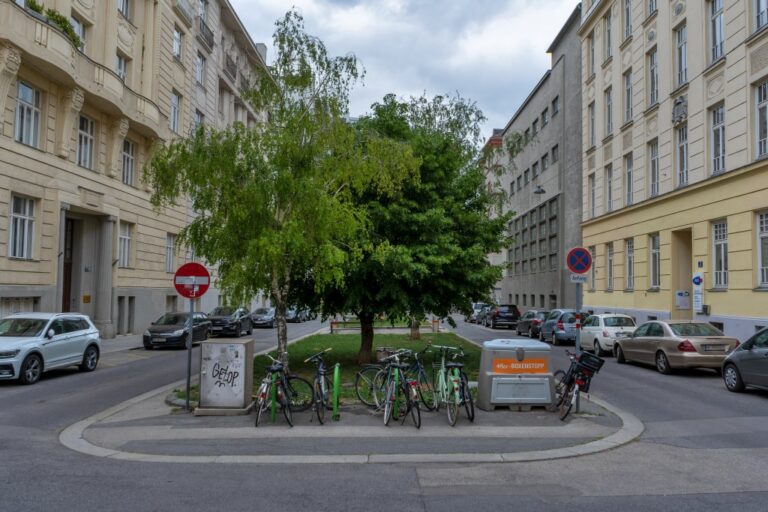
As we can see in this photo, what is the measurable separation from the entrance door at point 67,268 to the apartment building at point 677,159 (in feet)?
79.2

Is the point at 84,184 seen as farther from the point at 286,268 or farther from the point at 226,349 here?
the point at 226,349

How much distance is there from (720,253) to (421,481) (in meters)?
19.1

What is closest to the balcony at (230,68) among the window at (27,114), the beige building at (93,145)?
the beige building at (93,145)

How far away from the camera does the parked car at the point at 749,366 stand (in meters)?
11.6

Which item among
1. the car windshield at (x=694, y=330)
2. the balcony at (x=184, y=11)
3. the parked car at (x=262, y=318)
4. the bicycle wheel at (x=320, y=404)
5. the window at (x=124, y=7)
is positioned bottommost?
the parked car at (x=262, y=318)

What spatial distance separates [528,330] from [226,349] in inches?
942

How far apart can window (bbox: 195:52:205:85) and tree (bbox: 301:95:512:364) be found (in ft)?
79.7

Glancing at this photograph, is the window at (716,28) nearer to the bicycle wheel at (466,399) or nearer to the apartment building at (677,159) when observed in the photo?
the apartment building at (677,159)

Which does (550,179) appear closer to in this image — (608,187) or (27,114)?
(608,187)

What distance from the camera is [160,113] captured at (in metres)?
30.2

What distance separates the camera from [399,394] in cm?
942

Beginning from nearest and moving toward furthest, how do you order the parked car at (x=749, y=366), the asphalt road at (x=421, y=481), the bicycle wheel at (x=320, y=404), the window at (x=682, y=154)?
the asphalt road at (x=421, y=481)
the bicycle wheel at (x=320, y=404)
the parked car at (x=749, y=366)
the window at (x=682, y=154)

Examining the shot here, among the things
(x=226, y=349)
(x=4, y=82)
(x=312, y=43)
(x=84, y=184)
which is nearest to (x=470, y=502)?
(x=226, y=349)

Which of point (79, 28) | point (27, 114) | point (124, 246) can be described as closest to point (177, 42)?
point (79, 28)
